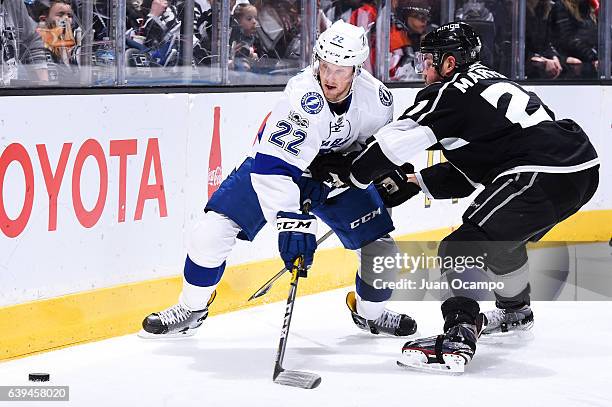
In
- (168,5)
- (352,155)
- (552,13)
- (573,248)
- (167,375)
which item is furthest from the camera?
(552,13)

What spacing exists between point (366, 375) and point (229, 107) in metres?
1.53

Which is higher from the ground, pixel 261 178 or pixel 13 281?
pixel 261 178

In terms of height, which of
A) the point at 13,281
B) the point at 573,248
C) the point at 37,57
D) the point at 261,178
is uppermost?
the point at 37,57

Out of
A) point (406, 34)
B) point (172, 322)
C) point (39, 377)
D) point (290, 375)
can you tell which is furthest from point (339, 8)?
point (39, 377)

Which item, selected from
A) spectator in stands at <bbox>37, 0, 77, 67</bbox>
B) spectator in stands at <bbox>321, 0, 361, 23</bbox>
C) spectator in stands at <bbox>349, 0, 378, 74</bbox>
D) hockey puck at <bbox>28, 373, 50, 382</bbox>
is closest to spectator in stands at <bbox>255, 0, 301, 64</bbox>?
spectator in stands at <bbox>321, 0, 361, 23</bbox>

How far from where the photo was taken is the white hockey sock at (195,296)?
455 centimetres

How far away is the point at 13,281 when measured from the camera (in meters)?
4.22

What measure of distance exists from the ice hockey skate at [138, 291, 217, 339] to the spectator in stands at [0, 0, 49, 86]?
2.97ft

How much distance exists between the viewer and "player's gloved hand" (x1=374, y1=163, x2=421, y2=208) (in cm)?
460

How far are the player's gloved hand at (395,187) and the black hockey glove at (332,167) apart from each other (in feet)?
0.77

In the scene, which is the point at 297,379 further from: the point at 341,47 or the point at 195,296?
the point at 341,47

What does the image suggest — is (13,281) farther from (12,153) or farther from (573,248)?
(573,248)

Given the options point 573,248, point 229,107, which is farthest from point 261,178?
point 573,248

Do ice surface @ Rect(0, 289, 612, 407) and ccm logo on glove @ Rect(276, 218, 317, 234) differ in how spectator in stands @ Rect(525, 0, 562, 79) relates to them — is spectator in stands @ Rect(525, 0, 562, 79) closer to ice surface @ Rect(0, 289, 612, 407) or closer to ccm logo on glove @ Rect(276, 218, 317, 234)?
ice surface @ Rect(0, 289, 612, 407)
